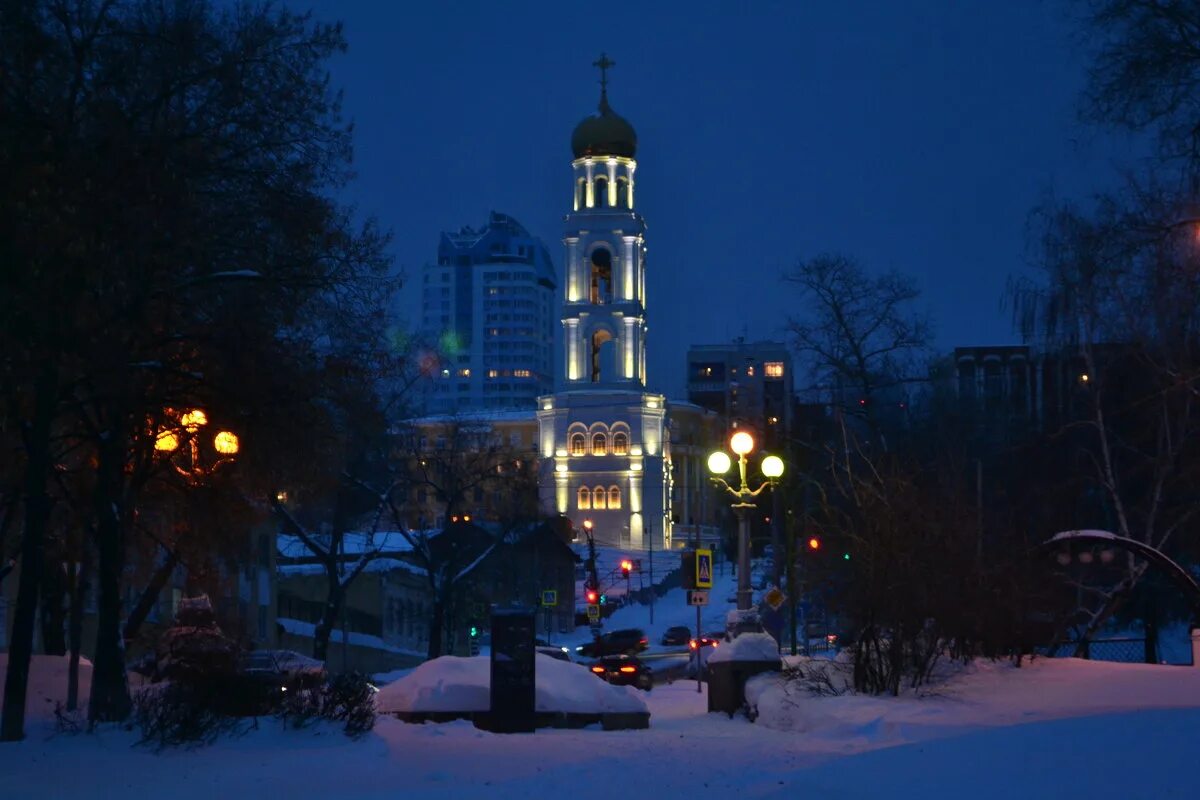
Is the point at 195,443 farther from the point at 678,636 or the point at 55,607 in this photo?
the point at 678,636

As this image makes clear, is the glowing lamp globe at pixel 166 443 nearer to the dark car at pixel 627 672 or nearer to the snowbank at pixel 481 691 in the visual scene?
the snowbank at pixel 481 691

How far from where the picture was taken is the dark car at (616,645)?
214ft

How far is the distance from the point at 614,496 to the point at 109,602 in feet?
345

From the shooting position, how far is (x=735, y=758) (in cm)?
Result: 1633

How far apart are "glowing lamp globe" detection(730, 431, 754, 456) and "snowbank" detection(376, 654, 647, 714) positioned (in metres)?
4.24

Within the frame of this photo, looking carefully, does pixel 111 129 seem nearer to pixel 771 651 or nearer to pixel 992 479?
pixel 771 651

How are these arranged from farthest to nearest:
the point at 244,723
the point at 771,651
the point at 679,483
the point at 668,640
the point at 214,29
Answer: the point at 679,483
the point at 668,640
the point at 771,651
the point at 214,29
the point at 244,723

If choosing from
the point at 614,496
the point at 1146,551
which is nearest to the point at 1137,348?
the point at 1146,551

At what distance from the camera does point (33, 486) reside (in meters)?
16.9

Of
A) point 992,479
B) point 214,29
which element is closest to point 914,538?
point 214,29

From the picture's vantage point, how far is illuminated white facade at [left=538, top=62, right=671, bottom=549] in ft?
371

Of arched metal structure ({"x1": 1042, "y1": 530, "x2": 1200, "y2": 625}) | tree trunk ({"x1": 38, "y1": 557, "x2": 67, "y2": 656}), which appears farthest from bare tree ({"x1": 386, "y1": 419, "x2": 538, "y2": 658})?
arched metal structure ({"x1": 1042, "y1": 530, "x2": 1200, "y2": 625})

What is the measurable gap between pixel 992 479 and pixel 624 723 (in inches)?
1205

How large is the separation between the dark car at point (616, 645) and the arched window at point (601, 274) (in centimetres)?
4859
